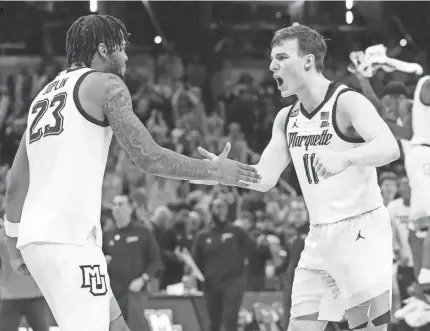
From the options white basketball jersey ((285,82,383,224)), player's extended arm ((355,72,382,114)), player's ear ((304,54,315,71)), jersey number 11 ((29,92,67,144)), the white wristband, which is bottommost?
the white wristband

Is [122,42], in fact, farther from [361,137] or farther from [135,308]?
[135,308]

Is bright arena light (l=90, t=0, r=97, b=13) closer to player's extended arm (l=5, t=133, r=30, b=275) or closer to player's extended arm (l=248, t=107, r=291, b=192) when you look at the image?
player's extended arm (l=248, t=107, r=291, b=192)

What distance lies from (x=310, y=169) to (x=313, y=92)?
0.48m

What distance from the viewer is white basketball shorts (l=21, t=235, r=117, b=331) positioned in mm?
4125

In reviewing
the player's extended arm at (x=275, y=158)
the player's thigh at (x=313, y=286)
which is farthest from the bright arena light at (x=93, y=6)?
the player's thigh at (x=313, y=286)

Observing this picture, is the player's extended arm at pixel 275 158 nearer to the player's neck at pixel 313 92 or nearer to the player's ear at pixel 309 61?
the player's neck at pixel 313 92

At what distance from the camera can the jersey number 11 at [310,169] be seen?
5.48m

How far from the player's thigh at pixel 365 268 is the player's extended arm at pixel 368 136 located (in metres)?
0.52

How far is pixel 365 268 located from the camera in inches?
211

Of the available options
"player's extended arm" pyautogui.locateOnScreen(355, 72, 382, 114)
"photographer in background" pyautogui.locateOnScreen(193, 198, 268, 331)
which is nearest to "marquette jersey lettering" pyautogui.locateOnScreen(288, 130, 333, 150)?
"player's extended arm" pyautogui.locateOnScreen(355, 72, 382, 114)

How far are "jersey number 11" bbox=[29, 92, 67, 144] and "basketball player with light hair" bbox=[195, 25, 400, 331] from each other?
1.16 metres

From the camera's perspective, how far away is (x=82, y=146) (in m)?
4.23

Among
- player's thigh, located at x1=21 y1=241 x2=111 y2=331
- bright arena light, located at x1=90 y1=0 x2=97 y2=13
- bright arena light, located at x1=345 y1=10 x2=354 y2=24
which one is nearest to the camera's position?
player's thigh, located at x1=21 y1=241 x2=111 y2=331

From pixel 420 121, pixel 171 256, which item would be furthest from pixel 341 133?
pixel 171 256
